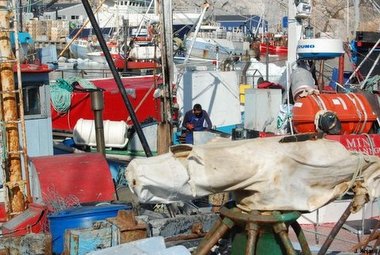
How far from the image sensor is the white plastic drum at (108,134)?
1323 centimetres

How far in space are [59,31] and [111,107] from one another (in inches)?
1598

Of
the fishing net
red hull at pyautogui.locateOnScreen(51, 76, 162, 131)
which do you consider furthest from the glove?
Answer: the fishing net

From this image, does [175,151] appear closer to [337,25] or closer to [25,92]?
[25,92]

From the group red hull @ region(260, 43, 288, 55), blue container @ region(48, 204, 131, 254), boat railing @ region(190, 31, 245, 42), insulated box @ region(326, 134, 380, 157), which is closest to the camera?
blue container @ region(48, 204, 131, 254)

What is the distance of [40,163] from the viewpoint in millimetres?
8375

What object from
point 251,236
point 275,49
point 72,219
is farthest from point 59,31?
point 251,236

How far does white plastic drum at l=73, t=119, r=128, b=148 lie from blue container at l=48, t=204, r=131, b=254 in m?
6.45

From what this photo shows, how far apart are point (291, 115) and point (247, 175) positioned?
5.95m

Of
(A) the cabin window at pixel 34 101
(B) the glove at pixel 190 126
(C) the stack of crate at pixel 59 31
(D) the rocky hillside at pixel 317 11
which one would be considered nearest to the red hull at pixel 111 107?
(B) the glove at pixel 190 126

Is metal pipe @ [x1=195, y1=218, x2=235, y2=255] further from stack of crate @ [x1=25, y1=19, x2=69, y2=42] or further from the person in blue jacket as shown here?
stack of crate @ [x1=25, y1=19, x2=69, y2=42]

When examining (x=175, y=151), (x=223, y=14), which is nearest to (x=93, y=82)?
(x=175, y=151)

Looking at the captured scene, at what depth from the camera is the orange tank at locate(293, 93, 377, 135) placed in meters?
9.89

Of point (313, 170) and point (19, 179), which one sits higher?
point (313, 170)

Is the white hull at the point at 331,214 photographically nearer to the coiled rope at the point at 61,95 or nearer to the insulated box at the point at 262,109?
the insulated box at the point at 262,109
